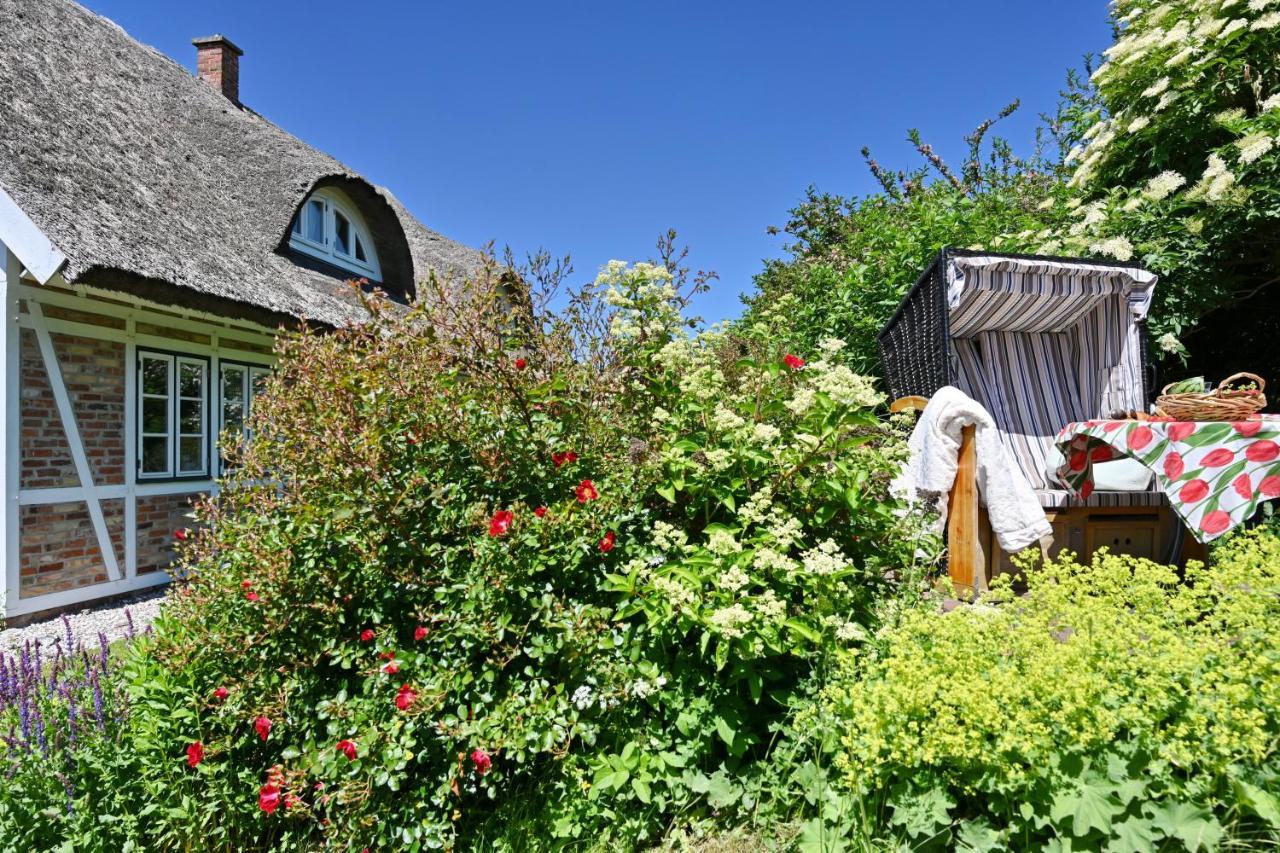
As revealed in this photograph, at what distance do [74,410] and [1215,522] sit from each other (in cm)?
676

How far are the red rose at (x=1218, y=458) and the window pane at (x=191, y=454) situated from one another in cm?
697

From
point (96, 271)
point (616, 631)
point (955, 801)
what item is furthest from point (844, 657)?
point (96, 271)

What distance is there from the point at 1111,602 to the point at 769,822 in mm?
989

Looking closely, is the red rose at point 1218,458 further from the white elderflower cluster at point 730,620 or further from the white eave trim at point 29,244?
the white eave trim at point 29,244

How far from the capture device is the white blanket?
319 cm

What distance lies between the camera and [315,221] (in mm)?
8484

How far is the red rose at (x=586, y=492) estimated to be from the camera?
1933mm

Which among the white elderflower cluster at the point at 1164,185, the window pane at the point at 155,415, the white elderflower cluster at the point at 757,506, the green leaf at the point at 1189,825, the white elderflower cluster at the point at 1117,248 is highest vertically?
the white elderflower cluster at the point at 1164,185

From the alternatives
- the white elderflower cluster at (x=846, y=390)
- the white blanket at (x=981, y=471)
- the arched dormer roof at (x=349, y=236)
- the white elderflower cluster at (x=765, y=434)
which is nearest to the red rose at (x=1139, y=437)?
the white blanket at (x=981, y=471)

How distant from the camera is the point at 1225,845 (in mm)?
1227

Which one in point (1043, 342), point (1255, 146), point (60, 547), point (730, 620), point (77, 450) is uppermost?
point (1255, 146)

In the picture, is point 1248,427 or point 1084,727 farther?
point 1248,427

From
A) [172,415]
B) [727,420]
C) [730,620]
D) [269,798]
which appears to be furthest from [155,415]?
[730,620]

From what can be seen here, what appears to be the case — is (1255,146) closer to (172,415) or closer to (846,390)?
(846,390)
